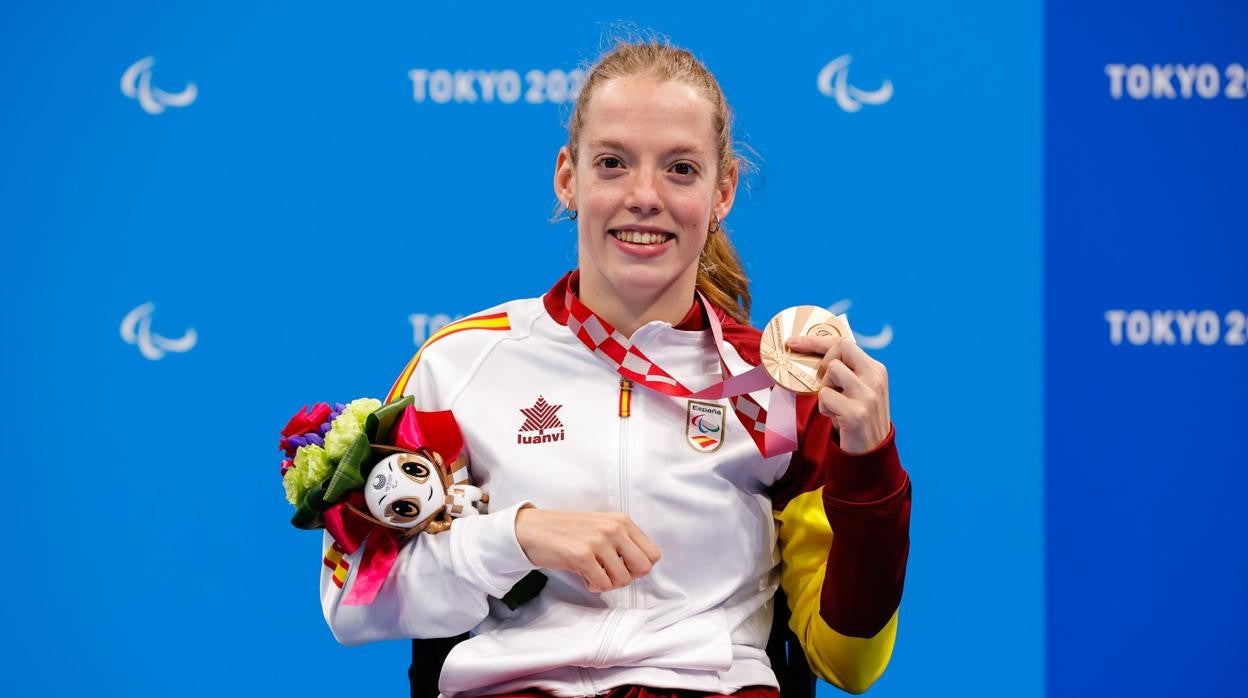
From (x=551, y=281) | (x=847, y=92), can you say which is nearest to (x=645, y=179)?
(x=551, y=281)

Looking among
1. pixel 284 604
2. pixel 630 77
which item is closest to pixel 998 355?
pixel 630 77

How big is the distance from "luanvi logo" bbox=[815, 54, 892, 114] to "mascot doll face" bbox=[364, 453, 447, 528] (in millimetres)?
1542

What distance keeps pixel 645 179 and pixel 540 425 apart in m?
0.37

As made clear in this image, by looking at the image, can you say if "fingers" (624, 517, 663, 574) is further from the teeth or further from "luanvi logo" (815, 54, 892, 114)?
"luanvi logo" (815, 54, 892, 114)

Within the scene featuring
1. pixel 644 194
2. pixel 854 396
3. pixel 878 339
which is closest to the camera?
pixel 854 396

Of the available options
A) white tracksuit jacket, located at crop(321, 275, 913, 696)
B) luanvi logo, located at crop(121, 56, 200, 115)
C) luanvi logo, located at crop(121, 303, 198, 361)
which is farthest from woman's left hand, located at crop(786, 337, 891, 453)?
luanvi logo, located at crop(121, 56, 200, 115)

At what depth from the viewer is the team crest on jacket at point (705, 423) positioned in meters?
1.94

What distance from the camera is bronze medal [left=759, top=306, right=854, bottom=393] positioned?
1.76 meters

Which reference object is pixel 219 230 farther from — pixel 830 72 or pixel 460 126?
pixel 830 72

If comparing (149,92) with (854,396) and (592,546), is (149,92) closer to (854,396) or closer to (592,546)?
(592,546)

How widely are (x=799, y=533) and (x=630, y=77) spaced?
678mm

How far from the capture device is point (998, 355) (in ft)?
9.83

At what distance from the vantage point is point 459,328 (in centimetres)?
203

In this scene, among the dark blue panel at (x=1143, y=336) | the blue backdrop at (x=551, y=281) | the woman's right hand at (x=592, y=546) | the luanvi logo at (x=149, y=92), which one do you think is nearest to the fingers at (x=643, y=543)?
the woman's right hand at (x=592, y=546)
